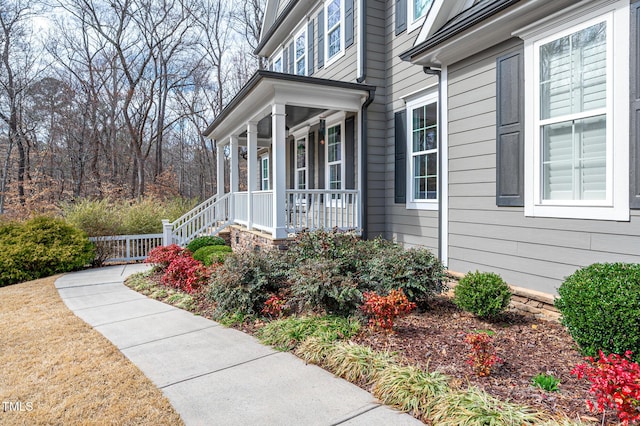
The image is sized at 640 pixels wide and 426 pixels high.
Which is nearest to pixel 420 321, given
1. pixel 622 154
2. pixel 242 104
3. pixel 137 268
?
pixel 622 154

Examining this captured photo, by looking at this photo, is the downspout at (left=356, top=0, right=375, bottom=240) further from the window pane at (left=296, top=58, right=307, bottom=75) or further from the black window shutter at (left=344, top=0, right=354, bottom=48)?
the window pane at (left=296, top=58, right=307, bottom=75)

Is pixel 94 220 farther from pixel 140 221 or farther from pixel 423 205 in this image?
pixel 423 205

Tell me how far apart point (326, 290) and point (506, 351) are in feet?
6.20

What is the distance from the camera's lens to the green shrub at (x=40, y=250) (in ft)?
26.2

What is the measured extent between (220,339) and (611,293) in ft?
12.0

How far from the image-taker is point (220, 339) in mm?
4207

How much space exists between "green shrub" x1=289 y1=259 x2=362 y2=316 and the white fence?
725 centimetres

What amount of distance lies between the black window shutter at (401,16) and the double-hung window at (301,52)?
12.8ft

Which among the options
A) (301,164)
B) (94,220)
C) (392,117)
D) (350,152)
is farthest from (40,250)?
(392,117)

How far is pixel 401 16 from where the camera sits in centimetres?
733

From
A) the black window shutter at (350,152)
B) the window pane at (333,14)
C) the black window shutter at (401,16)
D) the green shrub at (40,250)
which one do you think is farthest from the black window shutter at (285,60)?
the green shrub at (40,250)

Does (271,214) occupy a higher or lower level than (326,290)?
higher

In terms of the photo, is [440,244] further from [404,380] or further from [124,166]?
[124,166]

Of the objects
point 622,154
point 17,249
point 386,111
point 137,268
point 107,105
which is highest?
point 107,105
